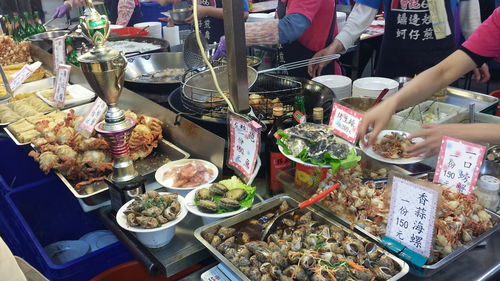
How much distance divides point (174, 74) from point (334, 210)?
1935 millimetres

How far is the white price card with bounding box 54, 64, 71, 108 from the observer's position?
260cm

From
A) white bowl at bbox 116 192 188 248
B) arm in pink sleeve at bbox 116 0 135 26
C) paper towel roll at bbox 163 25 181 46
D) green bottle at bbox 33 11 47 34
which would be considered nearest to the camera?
white bowl at bbox 116 192 188 248

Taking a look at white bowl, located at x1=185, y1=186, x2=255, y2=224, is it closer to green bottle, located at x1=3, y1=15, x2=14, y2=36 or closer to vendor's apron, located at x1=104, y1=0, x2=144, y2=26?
green bottle, located at x1=3, y1=15, x2=14, y2=36

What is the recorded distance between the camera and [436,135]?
1573mm

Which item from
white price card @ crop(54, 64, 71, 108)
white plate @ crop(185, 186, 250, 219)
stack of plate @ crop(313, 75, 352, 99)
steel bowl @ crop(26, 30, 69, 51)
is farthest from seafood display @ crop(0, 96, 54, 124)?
stack of plate @ crop(313, 75, 352, 99)

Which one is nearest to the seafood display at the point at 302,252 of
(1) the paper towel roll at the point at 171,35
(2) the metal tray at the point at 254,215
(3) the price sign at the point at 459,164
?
(2) the metal tray at the point at 254,215

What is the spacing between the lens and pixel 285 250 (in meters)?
1.35

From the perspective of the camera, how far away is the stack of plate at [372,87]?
2.45 metres

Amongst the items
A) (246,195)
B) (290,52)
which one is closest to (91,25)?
(246,195)

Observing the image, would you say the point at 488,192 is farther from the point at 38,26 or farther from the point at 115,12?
the point at 115,12

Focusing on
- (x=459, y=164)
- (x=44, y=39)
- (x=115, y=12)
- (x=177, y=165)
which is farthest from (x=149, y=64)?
(x=115, y=12)

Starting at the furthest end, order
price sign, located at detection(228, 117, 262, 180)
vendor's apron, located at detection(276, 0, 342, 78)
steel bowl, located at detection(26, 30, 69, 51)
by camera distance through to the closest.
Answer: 1. steel bowl, located at detection(26, 30, 69, 51)
2. vendor's apron, located at detection(276, 0, 342, 78)
3. price sign, located at detection(228, 117, 262, 180)

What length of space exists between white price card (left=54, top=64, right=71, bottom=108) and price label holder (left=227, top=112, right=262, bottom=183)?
1.46m

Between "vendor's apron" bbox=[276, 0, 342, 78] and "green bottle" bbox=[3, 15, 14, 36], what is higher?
"green bottle" bbox=[3, 15, 14, 36]
